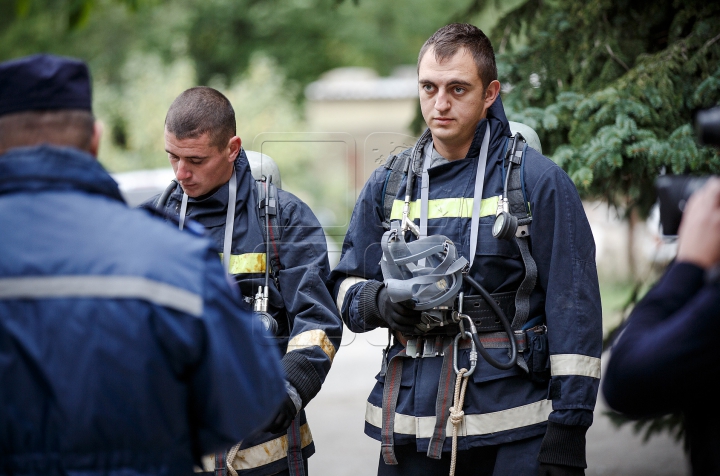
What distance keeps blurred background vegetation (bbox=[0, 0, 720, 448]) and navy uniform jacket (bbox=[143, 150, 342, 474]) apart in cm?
148

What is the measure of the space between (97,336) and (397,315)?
148cm

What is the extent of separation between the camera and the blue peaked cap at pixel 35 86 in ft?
6.68

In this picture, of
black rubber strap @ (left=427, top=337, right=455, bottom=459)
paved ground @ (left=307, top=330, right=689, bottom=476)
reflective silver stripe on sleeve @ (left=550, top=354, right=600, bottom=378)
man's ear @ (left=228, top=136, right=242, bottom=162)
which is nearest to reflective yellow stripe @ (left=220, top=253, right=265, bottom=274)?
man's ear @ (left=228, top=136, right=242, bottom=162)

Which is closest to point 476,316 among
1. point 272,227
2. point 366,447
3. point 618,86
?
point 272,227

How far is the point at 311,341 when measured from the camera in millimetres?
3293

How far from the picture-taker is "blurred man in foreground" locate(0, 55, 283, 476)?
1.86 meters

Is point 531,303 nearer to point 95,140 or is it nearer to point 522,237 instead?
point 522,237

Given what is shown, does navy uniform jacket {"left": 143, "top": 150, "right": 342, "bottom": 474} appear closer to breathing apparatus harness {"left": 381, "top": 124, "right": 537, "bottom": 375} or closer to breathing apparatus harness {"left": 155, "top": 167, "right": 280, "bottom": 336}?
breathing apparatus harness {"left": 155, "top": 167, "right": 280, "bottom": 336}

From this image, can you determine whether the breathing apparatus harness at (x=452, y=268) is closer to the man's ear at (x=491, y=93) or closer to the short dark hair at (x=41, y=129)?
the man's ear at (x=491, y=93)

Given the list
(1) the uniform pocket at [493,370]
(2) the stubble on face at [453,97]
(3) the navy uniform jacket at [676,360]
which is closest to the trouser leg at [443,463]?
(1) the uniform pocket at [493,370]

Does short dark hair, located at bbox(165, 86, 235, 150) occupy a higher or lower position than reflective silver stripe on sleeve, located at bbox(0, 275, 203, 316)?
higher

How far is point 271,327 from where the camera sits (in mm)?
3334

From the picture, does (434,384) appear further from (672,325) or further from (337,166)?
(337,166)

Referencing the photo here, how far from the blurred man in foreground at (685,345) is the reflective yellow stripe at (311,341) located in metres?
1.51
